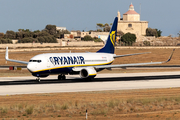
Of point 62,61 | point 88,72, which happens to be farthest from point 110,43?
point 62,61

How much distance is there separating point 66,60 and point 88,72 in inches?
141

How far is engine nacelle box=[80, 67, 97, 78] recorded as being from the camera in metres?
47.1

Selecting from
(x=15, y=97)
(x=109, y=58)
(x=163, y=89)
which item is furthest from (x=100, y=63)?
(x=15, y=97)

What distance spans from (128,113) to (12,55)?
300 feet

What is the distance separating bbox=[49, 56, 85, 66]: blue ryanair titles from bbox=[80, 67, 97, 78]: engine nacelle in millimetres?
1746

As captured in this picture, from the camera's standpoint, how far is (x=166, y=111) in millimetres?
25578

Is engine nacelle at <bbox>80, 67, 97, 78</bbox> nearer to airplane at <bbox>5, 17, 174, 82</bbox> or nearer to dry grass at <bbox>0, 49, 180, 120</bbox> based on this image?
airplane at <bbox>5, 17, 174, 82</bbox>

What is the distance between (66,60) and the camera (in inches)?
1850

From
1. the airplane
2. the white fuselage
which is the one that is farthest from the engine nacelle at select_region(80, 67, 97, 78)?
the white fuselage

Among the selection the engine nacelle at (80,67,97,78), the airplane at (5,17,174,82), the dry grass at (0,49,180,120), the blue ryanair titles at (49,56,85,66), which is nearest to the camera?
the dry grass at (0,49,180,120)

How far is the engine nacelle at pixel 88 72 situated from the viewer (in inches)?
1854

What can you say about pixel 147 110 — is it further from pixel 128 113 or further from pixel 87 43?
pixel 87 43

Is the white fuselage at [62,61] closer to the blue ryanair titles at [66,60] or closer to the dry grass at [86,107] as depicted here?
the blue ryanair titles at [66,60]

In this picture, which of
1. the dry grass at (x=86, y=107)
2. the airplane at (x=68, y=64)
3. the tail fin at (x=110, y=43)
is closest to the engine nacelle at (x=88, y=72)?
the airplane at (x=68, y=64)
